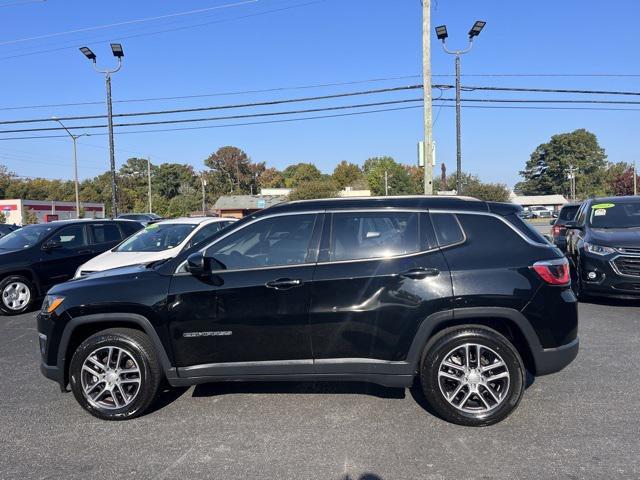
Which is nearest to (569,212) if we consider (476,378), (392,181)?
(476,378)

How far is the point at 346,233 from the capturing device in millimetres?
4129

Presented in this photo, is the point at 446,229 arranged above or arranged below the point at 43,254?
above

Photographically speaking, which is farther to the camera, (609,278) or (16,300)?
(16,300)

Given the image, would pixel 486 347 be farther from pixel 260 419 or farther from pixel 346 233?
pixel 260 419

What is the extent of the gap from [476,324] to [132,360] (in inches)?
116

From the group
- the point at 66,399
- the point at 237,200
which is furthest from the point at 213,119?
the point at 237,200

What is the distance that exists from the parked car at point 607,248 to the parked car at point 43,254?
9.18 m

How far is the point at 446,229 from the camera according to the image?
407 centimetres

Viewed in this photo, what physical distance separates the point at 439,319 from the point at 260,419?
172 centimetres

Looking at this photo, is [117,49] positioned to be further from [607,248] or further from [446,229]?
[446,229]

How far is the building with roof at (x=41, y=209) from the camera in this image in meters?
48.7

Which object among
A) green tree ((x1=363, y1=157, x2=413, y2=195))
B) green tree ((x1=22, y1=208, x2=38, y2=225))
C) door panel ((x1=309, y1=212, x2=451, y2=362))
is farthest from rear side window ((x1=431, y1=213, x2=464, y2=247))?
A: green tree ((x1=363, y1=157, x2=413, y2=195))

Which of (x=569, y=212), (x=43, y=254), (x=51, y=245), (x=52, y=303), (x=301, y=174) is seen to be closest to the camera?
(x=52, y=303)

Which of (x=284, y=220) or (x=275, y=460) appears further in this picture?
(x=284, y=220)
